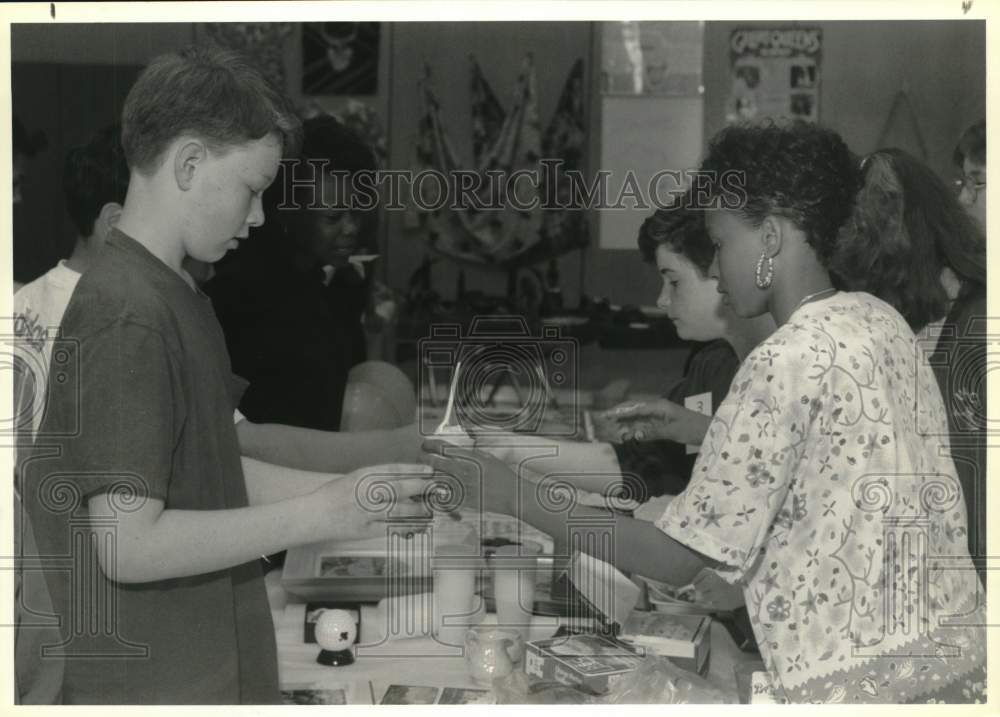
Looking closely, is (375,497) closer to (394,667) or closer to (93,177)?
(394,667)

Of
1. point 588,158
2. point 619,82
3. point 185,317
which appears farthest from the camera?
point 619,82

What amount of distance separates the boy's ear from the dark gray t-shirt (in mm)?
101

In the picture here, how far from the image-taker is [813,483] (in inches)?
49.8

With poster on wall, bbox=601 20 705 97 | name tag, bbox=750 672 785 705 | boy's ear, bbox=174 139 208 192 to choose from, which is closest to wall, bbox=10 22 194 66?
boy's ear, bbox=174 139 208 192

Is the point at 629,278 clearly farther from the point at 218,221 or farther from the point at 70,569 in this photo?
the point at 70,569

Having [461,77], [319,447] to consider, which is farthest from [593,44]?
[319,447]

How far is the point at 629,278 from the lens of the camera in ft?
4.82

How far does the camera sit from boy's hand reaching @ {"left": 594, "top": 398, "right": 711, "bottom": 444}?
1477 mm

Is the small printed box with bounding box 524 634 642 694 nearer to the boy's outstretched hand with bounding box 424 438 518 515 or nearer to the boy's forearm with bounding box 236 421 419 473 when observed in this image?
the boy's outstretched hand with bounding box 424 438 518 515

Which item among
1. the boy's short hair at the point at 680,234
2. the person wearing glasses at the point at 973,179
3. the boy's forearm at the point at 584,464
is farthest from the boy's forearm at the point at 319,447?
the person wearing glasses at the point at 973,179

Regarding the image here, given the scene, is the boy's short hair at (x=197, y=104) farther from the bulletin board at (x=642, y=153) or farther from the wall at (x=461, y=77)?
the bulletin board at (x=642, y=153)

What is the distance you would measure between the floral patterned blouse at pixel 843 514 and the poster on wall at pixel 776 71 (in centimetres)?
33
